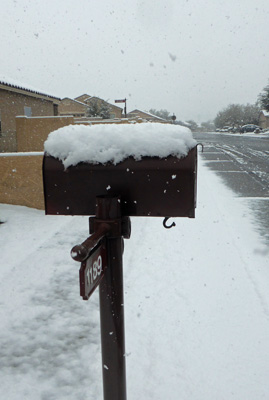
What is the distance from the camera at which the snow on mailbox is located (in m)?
1.45

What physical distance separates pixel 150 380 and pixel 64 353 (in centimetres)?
72

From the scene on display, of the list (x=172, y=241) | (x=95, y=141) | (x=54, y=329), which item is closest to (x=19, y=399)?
(x=54, y=329)

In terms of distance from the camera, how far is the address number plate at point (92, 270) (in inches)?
44.9

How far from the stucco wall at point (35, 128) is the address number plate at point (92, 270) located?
7.98 metres

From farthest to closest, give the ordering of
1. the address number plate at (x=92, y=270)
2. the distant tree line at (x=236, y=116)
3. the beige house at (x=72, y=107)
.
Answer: the distant tree line at (x=236, y=116)
the beige house at (x=72, y=107)
the address number plate at (x=92, y=270)

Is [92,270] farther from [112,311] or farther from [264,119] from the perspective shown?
[264,119]

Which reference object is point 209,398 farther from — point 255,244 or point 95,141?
point 255,244

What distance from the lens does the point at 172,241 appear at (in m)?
5.03

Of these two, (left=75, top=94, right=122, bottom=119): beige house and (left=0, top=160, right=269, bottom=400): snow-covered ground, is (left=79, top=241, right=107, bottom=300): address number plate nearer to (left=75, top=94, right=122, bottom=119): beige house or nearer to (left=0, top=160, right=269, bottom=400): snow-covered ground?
(left=0, top=160, right=269, bottom=400): snow-covered ground

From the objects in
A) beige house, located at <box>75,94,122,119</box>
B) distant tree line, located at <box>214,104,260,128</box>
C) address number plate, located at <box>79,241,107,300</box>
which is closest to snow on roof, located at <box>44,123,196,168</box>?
address number plate, located at <box>79,241,107,300</box>

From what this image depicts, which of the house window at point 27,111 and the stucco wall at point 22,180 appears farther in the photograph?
the house window at point 27,111

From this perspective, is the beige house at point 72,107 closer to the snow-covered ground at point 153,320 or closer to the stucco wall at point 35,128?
the stucco wall at point 35,128

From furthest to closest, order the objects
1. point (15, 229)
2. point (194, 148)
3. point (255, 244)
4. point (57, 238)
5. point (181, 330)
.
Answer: point (15, 229)
point (57, 238)
point (255, 244)
point (181, 330)
point (194, 148)

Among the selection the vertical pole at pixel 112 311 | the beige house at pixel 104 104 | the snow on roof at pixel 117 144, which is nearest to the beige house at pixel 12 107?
the snow on roof at pixel 117 144
